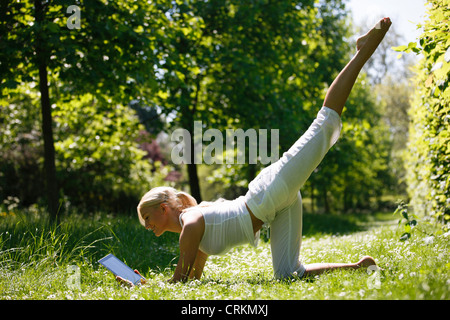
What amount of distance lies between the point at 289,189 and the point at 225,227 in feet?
2.10

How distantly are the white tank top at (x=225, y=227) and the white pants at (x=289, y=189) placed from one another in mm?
126

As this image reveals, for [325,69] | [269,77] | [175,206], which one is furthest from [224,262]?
[325,69]

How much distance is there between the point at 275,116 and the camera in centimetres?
1127

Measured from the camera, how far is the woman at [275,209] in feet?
11.0

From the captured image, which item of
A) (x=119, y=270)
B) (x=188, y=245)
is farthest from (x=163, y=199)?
(x=119, y=270)

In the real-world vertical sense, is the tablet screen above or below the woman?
below

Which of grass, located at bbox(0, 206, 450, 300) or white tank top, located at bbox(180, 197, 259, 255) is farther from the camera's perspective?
white tank top, located at bbox(180, 197, 259, 255)

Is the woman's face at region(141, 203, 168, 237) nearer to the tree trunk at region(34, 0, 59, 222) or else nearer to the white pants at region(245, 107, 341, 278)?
the white pants at region(245, 107, 341, 278)

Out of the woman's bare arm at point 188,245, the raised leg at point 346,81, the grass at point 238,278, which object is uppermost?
the raised leg at point 346,81

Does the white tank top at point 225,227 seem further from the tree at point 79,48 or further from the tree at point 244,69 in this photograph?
the tree at point 244,69

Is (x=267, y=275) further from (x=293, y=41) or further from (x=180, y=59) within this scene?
(x=293, y=41)

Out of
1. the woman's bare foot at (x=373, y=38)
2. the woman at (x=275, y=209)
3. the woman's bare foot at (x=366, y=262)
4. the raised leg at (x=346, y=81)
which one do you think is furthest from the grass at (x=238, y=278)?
the woman's bare foot at (x=373, y=38)

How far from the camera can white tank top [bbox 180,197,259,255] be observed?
3.55 m

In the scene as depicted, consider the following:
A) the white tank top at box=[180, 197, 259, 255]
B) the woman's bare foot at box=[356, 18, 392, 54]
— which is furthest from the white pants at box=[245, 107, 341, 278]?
the woman's bare foot at box=[356, 18, 392, 54]
